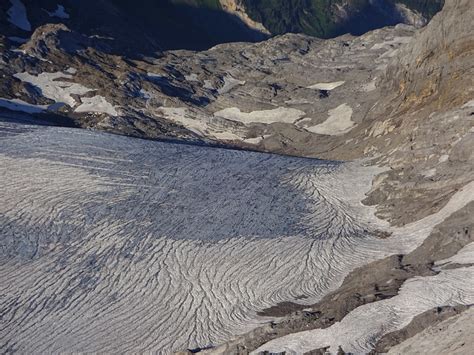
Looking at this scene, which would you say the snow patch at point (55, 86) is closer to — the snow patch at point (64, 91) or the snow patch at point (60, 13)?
the snow patch at point (64, 91)

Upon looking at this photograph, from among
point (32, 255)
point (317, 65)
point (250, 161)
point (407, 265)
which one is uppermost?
point (317, 65)

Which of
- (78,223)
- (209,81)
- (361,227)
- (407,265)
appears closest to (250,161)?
(361,227)

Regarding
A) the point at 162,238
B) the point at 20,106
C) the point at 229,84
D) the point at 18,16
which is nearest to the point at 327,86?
the point at 229,84

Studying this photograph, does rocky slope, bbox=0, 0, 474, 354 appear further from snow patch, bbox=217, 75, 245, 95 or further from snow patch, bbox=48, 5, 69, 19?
snow patch, bbox=48, 5, 69, 19

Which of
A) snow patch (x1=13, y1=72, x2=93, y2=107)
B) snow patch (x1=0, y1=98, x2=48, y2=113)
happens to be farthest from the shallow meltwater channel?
snow patch (x1=13, y1=72, x2=93, y2=107)

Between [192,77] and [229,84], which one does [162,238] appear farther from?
[192,77]

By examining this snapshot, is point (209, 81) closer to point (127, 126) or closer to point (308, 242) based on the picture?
point (127, 126)
